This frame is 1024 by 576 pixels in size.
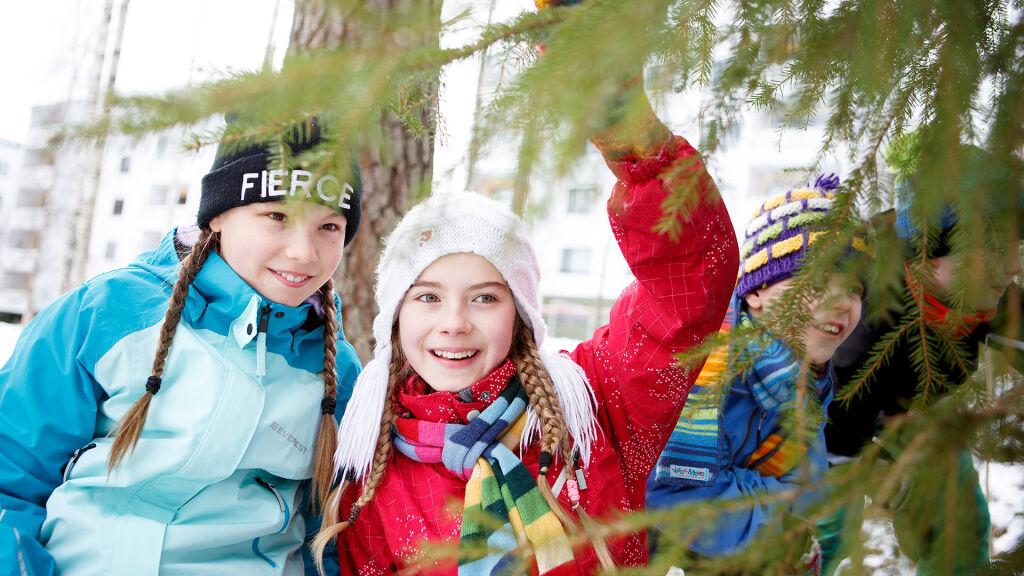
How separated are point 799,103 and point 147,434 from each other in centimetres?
182

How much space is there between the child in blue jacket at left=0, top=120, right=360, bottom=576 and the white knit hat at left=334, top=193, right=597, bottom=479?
16cm

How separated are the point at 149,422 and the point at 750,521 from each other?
74.3 inches

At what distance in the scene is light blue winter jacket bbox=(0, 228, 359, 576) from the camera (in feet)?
5.47

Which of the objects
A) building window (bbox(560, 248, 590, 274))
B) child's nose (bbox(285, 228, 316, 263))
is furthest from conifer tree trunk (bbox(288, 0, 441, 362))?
building window (bbox(560, 248, 590, 274))

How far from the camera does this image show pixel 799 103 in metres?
1.04

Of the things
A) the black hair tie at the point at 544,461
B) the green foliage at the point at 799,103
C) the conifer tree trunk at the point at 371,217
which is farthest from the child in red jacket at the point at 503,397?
the conifer tree trunk at the point at 371,217

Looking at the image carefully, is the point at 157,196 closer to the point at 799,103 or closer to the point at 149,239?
the point at 149,239

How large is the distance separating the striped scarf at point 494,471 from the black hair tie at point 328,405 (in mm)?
240

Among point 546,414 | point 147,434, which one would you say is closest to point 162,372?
point 147,434

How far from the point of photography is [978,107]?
0.95 m

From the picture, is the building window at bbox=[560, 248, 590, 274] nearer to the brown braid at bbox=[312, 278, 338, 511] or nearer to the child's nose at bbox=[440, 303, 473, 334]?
the brown braid at bbox=[312, 278, 338, 511]

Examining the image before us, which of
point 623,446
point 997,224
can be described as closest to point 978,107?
point 997,224

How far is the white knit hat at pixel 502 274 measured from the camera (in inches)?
70.8

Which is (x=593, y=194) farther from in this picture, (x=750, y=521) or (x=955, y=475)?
(x=750, y=521)
